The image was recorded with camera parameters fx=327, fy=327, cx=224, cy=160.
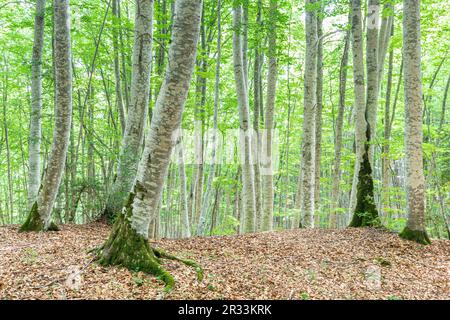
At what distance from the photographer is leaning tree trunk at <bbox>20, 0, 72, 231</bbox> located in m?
6.86

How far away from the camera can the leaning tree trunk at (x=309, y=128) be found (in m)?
9.09

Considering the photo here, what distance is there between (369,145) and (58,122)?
7525 mm

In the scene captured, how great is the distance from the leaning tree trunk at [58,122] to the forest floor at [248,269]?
50cm

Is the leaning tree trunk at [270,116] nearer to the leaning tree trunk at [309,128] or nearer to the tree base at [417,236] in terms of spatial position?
the leaning tree trunk at [309,128]

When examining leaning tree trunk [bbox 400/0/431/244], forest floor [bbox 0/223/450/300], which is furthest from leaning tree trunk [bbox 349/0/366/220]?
forest floor [bbox 0/223/450/300]

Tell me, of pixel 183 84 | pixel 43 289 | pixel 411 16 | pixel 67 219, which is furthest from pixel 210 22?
pixel 43 289

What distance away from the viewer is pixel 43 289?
12.1 ft

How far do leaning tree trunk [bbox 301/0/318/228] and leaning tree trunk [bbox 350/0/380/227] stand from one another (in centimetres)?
122

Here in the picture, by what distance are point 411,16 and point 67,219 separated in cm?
1089

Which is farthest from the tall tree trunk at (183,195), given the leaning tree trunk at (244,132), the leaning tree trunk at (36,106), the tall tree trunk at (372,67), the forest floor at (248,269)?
the tall tree trunk at (372,67)

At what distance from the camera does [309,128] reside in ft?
30.0

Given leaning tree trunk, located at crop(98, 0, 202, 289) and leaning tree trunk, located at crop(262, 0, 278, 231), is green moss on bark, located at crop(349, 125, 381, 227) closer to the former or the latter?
leaning tree trunk, located at crop(262, 0, 278, 231)
